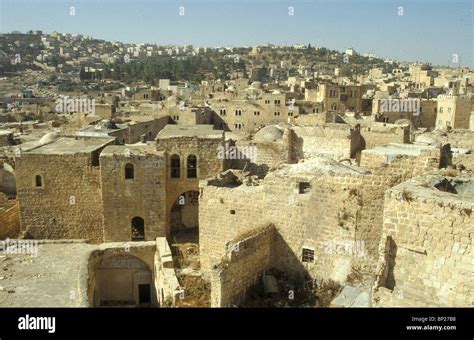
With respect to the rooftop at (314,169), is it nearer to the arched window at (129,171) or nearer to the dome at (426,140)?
the arched window at (129,171)

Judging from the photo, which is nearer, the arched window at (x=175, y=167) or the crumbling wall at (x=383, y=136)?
the arched window at (x=175, y=167)

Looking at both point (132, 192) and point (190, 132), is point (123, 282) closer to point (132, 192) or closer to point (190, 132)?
point (132, 192)

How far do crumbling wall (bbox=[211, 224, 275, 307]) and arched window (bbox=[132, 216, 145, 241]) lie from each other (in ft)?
21.4

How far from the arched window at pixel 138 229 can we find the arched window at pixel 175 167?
1780 millimetres

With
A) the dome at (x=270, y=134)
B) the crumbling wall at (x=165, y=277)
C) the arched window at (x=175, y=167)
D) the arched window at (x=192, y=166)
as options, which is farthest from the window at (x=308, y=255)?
the dome at (x=270, y=134)

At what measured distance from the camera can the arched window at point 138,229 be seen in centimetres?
1554

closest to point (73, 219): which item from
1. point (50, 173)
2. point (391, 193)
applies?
point (50, 173)

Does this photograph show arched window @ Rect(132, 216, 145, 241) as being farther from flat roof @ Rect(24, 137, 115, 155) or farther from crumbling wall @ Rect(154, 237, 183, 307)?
flat roof @ Rect(24, 137, 115, 155)

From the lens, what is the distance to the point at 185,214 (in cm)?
1677

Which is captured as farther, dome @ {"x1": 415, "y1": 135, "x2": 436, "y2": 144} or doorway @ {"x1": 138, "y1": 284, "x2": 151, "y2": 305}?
dome @ {"x1": 415, "y1": 135, "x2": 436, "y2": 144}

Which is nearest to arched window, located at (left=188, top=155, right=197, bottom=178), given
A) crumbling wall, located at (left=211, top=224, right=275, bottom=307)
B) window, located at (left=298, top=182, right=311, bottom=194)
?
crumbling wall, located at (left=211, top=224, right=275, bottom=307)

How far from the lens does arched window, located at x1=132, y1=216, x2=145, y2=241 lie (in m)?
15.5
